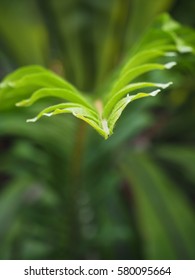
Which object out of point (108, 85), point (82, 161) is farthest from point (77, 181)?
point (108, 85)

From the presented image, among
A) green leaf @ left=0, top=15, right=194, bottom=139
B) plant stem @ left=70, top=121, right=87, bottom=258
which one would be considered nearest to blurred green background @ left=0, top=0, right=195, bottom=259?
plant stem @ left=70, top=121, right=87, bottom=258

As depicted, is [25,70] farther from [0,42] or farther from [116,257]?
[116,257]

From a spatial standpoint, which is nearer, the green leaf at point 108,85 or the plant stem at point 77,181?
the green leaf at point 108,85

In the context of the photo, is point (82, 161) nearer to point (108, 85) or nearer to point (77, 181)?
point (77, 181)

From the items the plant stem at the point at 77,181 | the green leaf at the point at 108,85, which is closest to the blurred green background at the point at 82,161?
the plant stem at the point at 77,181

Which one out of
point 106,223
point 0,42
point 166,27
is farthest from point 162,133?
point 166,27

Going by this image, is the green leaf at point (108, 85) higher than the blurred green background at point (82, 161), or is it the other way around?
the blurred green background at point (82, 161)

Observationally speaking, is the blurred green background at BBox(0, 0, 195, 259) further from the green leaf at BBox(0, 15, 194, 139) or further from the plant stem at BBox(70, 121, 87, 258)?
the green leaf at BBox(0, 15, 194, 139)

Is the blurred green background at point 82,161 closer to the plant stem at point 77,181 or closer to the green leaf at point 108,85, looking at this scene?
the plant stem at point 77,181

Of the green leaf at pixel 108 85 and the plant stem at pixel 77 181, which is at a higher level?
the plant stem at pixel 77 181

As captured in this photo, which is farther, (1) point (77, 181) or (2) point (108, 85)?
(1) point (77, 181)
